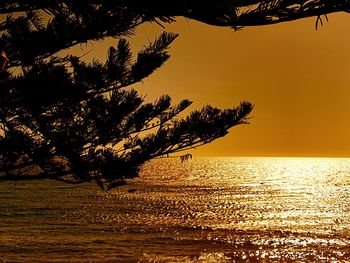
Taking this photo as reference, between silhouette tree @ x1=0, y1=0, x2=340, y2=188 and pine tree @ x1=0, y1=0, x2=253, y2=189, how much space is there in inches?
0.6

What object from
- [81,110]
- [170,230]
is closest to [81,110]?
[81,110]

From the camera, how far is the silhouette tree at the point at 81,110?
7.12m

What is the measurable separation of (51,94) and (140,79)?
1.88m

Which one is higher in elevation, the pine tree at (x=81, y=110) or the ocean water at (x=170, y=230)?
the pine tree at (x=81, y=110)

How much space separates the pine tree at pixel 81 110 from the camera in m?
7.13

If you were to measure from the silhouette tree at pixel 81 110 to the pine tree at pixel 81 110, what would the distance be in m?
0.01

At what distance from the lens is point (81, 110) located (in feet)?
27.5

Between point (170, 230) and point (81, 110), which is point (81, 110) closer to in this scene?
point (81, 110)

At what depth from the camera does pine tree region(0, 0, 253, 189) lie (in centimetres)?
713

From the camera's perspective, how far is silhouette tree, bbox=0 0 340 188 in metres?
7.12

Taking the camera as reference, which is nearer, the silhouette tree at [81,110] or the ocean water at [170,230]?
the silhouette tree at [81,110]

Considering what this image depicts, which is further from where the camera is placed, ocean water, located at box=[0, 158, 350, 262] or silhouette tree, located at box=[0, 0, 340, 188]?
ocean water, located at box=[0, 158, 350, 262]

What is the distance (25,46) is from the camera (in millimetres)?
7277

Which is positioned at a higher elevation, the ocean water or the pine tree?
the pine tree
